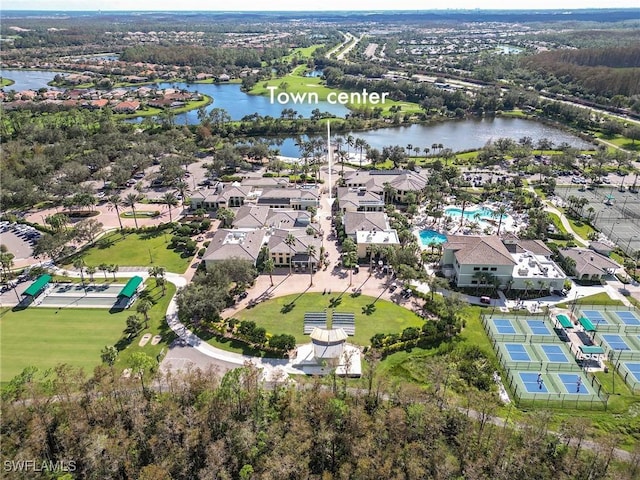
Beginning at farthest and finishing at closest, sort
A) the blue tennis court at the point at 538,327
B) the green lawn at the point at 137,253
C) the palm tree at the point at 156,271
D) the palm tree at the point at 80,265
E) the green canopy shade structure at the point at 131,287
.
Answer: the green lawn at the point at 137,253
the palm tree at the point at 80,265
the palm tree at the point at 156,271
the green canopy shade structure at the point at 131,287
the blue tennis court at the point at 538,327

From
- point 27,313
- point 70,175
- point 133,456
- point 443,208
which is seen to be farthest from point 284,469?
point 70,175


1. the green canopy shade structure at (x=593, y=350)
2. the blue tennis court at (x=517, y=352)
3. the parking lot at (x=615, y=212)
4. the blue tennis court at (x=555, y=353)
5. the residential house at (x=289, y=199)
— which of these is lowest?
the blue tennis court at (x=555, y=353)

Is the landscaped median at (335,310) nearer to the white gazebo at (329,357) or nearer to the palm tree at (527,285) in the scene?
the white gazebo at (329,357)

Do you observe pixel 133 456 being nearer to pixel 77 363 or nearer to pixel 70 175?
pixel 77 363

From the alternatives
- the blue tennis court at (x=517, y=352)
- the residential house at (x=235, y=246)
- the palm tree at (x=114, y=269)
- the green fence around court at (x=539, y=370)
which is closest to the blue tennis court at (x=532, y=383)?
the green fence around court at (x=539, y=370)

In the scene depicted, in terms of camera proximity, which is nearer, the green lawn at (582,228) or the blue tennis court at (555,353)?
the blue tennis court at (555,353)

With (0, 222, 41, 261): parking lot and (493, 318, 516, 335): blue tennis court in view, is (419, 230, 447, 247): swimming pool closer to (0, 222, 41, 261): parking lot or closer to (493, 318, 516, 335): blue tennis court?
(493, 318, 516, 335): blue tennis court
